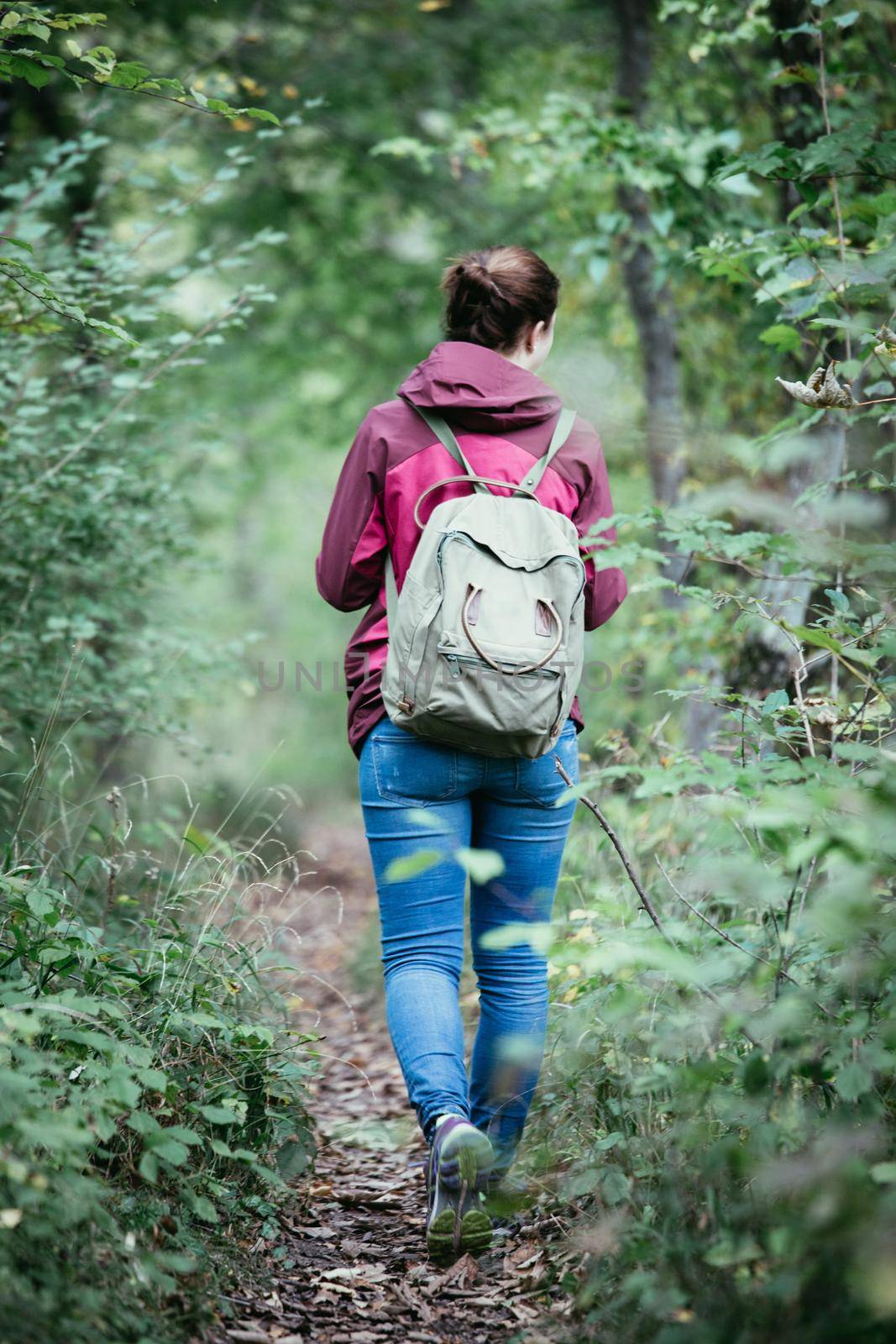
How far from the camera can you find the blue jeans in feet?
7.38

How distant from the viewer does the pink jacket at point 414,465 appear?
2.28 m

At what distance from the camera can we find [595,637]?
241 inches

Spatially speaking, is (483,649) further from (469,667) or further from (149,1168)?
(149,1168)

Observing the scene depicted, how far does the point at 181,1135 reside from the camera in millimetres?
1897

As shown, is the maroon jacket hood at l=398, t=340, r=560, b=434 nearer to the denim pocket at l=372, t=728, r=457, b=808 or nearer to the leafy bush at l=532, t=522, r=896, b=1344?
the leafy bush at l=532, t=522, r=896, b=1344

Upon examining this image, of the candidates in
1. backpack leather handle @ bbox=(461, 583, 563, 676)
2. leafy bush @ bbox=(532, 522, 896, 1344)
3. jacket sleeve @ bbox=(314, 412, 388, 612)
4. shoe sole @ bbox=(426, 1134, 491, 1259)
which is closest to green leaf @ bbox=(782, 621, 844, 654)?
leafy bush @ bbox=(532, 522, 896, 1344)

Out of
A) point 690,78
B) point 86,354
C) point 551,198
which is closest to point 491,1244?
point 86,354

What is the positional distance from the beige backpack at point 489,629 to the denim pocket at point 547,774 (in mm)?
107

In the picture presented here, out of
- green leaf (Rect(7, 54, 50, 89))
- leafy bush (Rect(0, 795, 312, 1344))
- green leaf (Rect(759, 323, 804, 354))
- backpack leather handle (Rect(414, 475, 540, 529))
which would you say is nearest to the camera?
leafy bush (Rect(0, 795, 312, 1344))

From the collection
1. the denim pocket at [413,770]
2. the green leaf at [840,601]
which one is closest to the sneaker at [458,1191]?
the denim pocket at [413,770]

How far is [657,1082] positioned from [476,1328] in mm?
588

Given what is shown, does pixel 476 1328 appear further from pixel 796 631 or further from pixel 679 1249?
pixel 796 631

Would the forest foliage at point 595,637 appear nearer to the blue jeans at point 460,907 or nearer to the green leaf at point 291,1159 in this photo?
the green leaf at point 291,1159

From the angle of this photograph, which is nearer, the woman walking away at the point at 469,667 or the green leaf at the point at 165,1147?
the green leaf at the point at 165,1147
